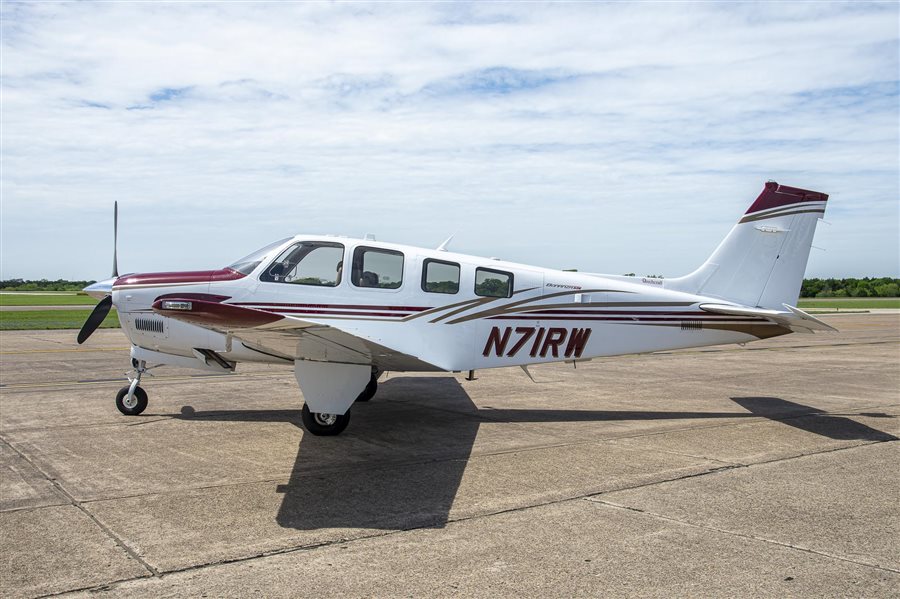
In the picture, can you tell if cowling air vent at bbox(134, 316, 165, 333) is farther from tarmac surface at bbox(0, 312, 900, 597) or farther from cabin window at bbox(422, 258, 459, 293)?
cabin window at bbox(422, 258, 459, 293)

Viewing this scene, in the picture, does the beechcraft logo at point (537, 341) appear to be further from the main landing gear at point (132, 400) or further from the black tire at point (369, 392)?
the main landing gear at point (132, 400)

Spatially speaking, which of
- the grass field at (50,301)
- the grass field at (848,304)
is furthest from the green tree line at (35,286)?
the grass field at (848,304)

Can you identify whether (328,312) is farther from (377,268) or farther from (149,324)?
(149,324)

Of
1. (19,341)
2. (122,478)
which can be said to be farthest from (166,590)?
(19,341)

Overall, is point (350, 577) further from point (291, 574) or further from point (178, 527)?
point (178, 527)

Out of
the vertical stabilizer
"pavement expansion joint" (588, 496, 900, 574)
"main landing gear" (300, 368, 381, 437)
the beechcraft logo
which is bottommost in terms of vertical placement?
"main landing gear" (300, 368, 381, 437)

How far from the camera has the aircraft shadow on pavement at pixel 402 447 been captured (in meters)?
5.88

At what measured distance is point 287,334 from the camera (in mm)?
6934

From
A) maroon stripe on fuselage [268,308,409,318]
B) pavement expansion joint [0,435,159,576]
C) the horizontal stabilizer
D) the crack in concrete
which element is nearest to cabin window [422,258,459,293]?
maroon stripe on fuselage [268,308,409,318]

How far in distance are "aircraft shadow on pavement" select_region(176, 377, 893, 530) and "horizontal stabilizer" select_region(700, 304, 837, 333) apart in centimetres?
129

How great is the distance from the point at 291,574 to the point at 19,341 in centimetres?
1965

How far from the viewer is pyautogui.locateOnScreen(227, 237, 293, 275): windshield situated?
364 inches

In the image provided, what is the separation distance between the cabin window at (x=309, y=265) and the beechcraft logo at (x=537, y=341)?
2211 millimetres

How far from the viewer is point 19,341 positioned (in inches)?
816
